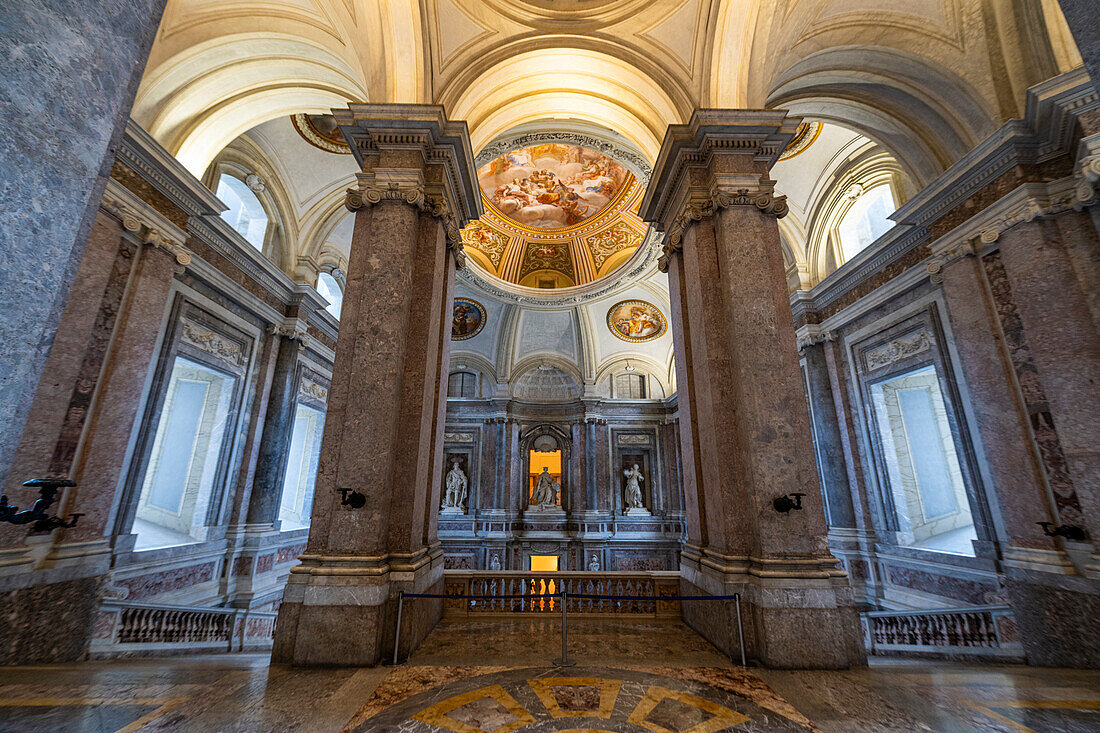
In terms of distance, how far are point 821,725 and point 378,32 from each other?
8596mm

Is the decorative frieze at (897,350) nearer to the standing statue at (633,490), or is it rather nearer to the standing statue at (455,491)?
the standing statue at (633,490)

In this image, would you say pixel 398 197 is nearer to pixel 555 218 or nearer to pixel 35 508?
pixel 35 508

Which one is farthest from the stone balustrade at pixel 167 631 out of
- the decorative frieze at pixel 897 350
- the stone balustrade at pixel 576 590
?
the decorative frieze at pixel 897 350

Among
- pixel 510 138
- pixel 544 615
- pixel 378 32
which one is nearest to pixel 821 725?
pixel 544 615

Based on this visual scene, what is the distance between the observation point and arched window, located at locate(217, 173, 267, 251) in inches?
396

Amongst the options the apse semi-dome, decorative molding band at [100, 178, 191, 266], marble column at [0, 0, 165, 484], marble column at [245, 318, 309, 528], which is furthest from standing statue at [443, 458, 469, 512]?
marble column at [0, 0, 165, 484]

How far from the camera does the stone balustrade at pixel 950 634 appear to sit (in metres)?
5.77

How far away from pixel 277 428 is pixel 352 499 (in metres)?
7.72

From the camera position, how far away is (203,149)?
27.6 feet

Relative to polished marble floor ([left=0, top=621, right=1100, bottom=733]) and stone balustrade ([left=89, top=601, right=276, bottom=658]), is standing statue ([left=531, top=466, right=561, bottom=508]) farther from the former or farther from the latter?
polished marble floor ([left=0, top=621, right=1100, bottom=733])

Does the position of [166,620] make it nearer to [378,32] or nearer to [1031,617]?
[378,32]

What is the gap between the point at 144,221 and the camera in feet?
22.3

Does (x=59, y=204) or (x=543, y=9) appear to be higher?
(x=543, y=9)

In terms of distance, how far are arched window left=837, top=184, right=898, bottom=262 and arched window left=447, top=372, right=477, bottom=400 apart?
1354 centimetres
